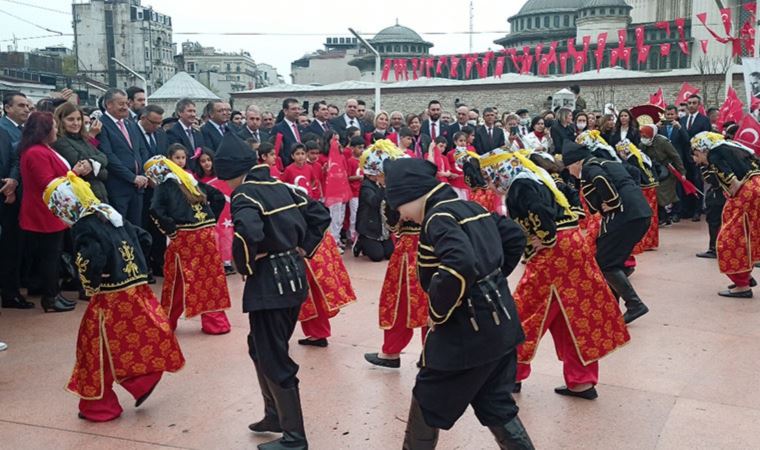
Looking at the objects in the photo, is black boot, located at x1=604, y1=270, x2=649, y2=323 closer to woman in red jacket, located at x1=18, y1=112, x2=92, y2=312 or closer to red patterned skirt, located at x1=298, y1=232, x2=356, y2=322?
red patterned skirt, located at x1=298, y1=232, x2=356, y2=322

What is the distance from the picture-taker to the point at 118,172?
7.68 m

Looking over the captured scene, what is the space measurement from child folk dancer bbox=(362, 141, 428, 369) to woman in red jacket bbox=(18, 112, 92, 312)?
9.61 feet

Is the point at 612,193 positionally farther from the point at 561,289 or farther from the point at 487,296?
the point at 487,296

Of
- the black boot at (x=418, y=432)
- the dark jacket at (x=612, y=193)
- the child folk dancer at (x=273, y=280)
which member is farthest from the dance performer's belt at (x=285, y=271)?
the dark jacket at (x=612, y=193)

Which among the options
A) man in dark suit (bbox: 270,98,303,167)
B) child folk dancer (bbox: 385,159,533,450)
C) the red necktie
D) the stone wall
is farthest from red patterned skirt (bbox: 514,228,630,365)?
the stone wall

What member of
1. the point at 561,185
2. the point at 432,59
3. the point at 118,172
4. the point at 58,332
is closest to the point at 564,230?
the point at 561,185

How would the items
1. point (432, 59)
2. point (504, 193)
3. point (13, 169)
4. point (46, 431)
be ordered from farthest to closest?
point (432, 59), point (13, 169), point (504, 193), point (46, 431)

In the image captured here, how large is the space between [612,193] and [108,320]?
3.84 m

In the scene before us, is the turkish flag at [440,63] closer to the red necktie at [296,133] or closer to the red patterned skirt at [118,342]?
the red necktie at [296,133]

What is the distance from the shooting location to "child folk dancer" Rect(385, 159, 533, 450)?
3.09 metres

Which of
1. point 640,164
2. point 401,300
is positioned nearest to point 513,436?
point 401,300

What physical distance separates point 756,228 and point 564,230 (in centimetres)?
360

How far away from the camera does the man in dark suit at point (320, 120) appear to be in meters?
11.1

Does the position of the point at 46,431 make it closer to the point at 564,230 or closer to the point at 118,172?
the point at 564,230
